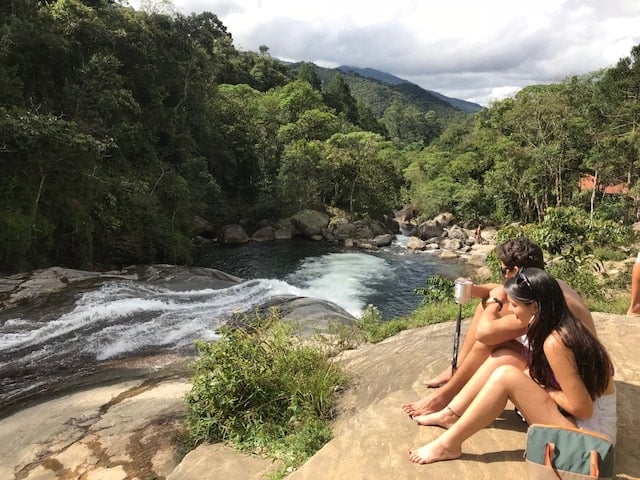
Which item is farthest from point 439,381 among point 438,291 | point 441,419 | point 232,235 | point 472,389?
point 232,235

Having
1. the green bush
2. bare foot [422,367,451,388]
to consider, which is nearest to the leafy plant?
the green bush

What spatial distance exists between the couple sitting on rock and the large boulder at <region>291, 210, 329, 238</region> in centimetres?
2209

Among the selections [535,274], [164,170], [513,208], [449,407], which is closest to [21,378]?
[449,407]

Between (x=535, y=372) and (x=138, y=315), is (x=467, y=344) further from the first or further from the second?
(x=138, y=315)

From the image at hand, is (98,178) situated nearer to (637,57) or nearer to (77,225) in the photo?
(77,225)

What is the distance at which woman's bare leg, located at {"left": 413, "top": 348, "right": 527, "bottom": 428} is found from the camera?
9.25 ft

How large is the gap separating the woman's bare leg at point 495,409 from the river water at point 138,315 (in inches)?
197

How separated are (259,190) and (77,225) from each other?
14.9 meters

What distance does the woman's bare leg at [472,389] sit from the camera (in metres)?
2.82

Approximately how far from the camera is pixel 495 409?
266 centimetres

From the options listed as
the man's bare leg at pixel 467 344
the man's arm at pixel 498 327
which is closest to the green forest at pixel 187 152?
the man's bare leg at pixel 467 344

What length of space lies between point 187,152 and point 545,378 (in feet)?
72.7

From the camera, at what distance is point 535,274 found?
2.54m

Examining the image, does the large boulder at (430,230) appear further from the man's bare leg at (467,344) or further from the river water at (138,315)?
the man's bare leg at (467,344)
